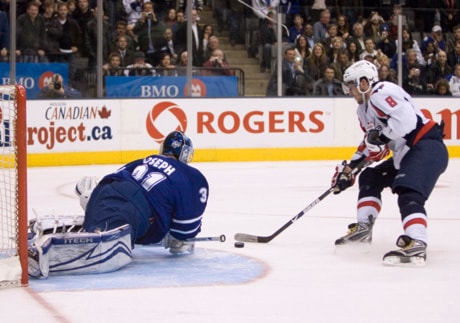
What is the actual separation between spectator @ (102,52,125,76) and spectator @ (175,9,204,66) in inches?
29.7

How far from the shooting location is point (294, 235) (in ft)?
21.3

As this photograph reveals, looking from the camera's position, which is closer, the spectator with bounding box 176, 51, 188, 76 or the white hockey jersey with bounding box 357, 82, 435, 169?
the white hockey jersey with bounding box 357, 82, 435, 169

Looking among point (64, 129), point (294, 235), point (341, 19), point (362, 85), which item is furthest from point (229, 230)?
point (341, 19)

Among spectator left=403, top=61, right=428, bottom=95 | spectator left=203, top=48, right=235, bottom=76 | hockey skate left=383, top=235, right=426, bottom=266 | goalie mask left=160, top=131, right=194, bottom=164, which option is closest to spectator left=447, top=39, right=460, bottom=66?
spectator left=403, top=61, right=428, bottom=95

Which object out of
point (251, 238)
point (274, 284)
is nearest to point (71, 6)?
point (251, 238)

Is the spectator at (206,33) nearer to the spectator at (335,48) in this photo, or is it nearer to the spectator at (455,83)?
the spectator at (335,48)

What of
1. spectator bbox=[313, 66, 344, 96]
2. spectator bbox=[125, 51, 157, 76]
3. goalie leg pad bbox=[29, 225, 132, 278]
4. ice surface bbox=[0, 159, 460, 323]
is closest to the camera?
ice surface bbox=[0, 159, 460, 323]

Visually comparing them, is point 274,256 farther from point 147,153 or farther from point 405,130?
point 147,153

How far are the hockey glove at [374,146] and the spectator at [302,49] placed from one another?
667 cm

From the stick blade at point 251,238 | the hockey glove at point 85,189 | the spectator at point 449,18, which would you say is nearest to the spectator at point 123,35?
the spectator at point 449,18

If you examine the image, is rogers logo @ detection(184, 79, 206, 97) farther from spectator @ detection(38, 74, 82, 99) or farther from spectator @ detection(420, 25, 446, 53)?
spectator @ detection(420, 25, 446, 53)

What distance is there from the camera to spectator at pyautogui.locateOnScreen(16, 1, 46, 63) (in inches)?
438

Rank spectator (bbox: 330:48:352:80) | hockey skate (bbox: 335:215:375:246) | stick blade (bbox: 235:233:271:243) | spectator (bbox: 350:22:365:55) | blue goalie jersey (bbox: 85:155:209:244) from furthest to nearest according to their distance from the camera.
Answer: spectator (bbox: 350:22:365:55) < spectator (bbox: 330:48:352:80) < stick blade (bbox: 235:233:271:243) < hockey skate (bbox: 335:215:375:246) < blue goalie jersey (bbox: 85:155:209:244)

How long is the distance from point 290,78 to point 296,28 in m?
0.70
